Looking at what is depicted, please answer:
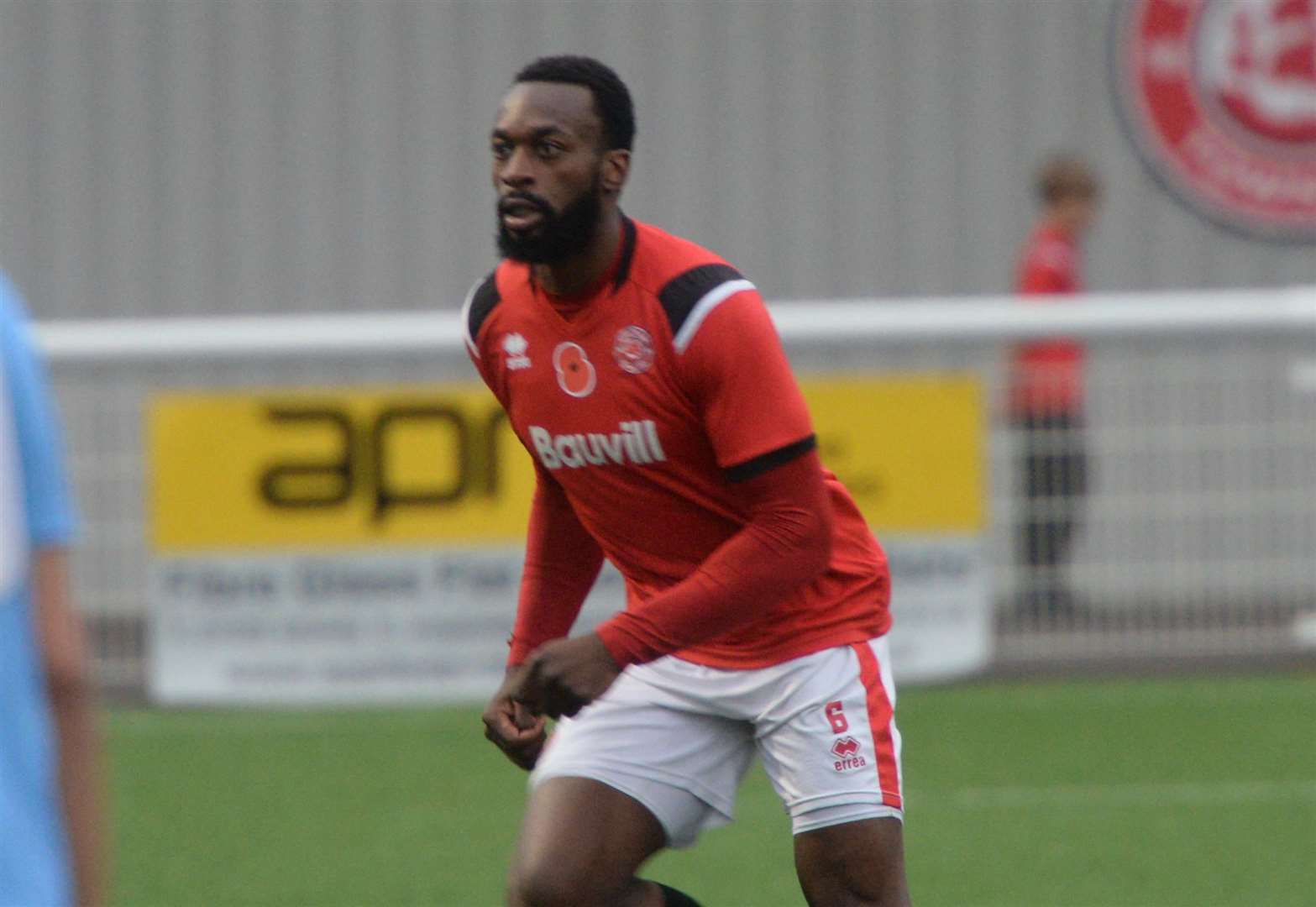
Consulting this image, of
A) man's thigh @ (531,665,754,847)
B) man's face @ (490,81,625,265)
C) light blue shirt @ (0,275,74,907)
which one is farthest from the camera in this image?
man's thigh @ (531,665,754,847)

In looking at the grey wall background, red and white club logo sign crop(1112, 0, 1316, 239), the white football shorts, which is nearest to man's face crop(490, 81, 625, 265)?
the white football shorts

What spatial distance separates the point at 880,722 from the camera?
3.80 metres

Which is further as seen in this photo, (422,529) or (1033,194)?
(1033,194)

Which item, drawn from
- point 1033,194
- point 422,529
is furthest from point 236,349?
point 1033,194

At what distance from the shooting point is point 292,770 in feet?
23.6

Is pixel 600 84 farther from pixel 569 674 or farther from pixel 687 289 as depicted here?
pixel 569 674

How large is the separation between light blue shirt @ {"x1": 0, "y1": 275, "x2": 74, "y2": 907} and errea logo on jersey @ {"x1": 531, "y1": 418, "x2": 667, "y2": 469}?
1639 mm

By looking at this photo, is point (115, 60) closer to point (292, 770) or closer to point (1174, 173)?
point (292, 770)

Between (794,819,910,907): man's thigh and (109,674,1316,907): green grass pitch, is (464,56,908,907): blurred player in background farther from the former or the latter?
(109,674,1316,907): green grass pitch

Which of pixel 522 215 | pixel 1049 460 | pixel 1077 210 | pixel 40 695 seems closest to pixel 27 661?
pixel 40 695

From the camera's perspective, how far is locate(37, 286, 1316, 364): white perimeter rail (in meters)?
7.75

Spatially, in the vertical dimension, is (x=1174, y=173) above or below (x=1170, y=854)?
above

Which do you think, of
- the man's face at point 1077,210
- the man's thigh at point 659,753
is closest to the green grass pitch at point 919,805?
the man's thigh at point 659,753

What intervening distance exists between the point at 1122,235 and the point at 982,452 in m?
2.70
